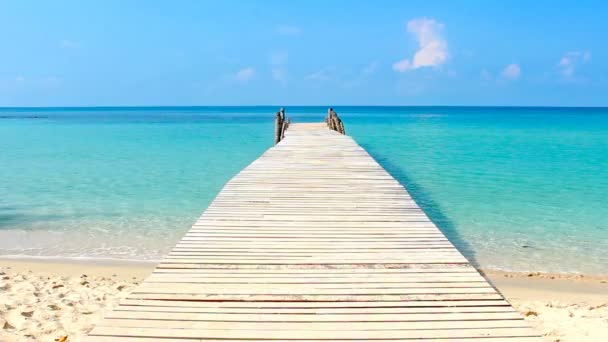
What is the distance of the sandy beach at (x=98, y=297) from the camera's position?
16.1 feet

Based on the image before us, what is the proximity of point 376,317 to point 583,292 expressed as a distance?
4202 millimetres

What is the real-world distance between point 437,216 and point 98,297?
6.57 m

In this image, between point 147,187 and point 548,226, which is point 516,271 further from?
point 147,187

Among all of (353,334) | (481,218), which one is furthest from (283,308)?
(481,218)

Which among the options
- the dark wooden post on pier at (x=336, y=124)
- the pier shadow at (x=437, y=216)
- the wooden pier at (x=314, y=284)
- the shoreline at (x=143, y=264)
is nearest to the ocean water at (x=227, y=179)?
the pier shadow at (x=437, y=216)

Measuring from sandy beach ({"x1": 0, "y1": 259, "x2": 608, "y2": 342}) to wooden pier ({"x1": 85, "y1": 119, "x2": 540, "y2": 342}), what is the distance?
1.32 m

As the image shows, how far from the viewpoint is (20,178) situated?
1579 cm

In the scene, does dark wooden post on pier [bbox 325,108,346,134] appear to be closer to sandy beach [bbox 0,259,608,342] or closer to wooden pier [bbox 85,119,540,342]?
wooden pier [bbox 85,119,540,342]

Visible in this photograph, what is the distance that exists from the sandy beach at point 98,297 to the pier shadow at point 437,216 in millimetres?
1013

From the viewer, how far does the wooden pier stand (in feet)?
10.7

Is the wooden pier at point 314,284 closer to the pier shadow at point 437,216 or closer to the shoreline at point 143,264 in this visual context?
the shoreline at point 143,264

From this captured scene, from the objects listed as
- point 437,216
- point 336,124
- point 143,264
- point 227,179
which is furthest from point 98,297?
point 336,124

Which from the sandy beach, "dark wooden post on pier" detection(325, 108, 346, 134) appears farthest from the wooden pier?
"dark wooden post on pier" detection(325, 108, 346, 134)

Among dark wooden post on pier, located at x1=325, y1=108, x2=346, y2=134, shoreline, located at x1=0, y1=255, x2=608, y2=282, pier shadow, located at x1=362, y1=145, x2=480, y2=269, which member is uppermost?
dark wooden post on pier, located at x1=325, y1=108, x2=346, y2=134
